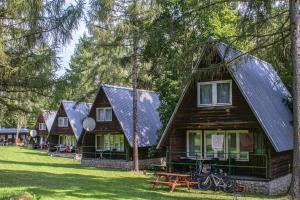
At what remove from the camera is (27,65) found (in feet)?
54.6

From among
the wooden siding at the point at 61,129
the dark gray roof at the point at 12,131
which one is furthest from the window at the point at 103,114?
the dark gray roof at the point at 12,131

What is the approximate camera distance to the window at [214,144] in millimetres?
22031

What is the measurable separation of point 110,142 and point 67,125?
17.4m

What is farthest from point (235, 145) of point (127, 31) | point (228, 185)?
point (127, 31)

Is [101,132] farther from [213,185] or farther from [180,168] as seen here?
[213,185]

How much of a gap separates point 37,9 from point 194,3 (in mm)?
8407

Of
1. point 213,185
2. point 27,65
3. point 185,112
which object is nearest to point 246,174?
point 213,185

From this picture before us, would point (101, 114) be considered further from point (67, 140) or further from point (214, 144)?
point (67, 140)

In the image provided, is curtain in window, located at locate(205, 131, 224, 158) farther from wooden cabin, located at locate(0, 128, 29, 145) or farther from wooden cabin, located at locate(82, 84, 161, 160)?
wooden cabin, located at locate(0, 128, 29, 145)

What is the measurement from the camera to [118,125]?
34.1 meters

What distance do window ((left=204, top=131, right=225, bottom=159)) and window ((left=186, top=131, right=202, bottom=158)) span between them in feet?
1.22

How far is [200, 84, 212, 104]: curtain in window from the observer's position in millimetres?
22281

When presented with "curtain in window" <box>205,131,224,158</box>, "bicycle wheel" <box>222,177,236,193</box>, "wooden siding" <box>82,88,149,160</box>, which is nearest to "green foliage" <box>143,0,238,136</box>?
"curtain in window" <box>205,131,224,158</box>

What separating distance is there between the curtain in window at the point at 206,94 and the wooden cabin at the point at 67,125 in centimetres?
2985
